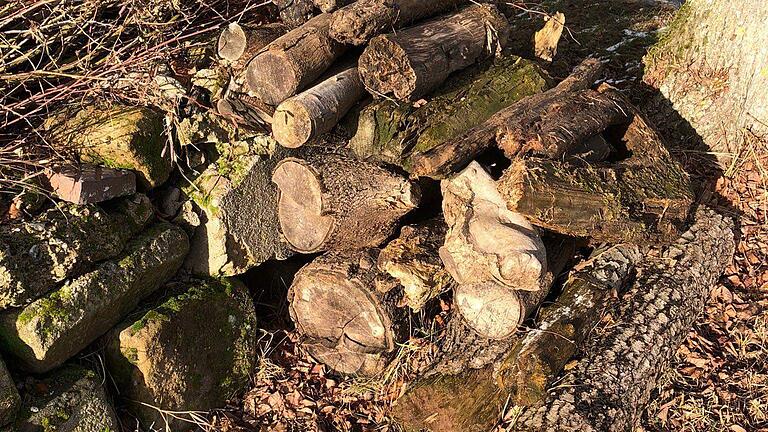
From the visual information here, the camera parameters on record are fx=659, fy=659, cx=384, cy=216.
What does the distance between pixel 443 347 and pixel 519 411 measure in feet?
2.04

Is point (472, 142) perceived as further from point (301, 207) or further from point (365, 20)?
point (301, 207)

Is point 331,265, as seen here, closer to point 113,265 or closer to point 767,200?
point 113,265

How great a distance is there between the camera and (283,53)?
377 centimetres

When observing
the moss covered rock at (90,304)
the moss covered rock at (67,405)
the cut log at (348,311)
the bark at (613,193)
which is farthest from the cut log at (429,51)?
the moss covered rock at (67,405)

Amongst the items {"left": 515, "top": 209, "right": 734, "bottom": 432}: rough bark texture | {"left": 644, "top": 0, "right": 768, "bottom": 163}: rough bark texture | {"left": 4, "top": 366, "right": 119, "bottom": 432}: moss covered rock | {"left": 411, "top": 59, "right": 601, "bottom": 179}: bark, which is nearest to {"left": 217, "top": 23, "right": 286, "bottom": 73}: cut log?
{"left": 411, "top": 59, "right": 601, "bottom": 179}: bark

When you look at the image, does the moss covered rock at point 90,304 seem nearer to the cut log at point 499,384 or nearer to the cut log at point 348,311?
the cut log at point 348,311

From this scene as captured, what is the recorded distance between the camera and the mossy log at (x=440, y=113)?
3895 mm

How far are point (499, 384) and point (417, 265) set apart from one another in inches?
31.1

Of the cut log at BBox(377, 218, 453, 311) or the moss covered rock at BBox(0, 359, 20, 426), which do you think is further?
the cut log at BBox(377, 218, 453, 311)

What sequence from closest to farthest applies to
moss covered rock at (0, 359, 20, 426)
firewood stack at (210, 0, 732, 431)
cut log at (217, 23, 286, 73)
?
moss covered rock at (0, 359, 20, 426)
firewood stack at (210, 0, 732, 431)
cut log at (217, 23, 286, 73)

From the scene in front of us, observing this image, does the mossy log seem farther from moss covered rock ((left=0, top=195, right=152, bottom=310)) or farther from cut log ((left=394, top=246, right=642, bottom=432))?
moss covered rock ((left=0, top=195, right=152, bottom=310))

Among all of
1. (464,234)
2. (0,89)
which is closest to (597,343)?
(464,234)

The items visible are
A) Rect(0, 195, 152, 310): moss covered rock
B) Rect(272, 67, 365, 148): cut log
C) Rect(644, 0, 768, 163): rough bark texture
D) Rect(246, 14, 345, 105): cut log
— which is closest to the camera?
Rect(0, 195, 152, 310): moss covered rock

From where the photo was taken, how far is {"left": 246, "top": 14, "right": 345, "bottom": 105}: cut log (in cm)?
Result: 379
